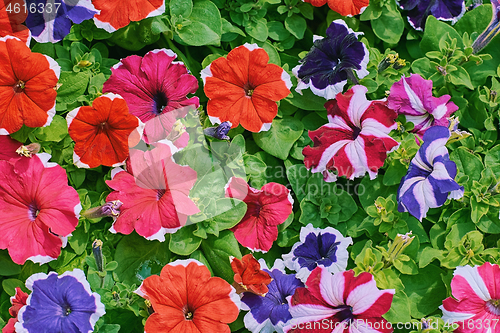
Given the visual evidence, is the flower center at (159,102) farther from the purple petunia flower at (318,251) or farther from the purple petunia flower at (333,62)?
the purple petunia flower at (318,251)

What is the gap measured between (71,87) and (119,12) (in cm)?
28

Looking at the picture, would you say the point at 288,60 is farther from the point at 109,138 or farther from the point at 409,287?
the point at 409,287

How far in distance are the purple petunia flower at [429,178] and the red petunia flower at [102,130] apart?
0.83m

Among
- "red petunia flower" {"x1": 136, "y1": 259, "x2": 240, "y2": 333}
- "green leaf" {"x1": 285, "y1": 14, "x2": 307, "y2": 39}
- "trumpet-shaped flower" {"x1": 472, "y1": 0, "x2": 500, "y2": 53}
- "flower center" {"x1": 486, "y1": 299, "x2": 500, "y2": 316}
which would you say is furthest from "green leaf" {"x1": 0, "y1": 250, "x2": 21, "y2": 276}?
"trumpet-shaped flower" {"x1": 472, "y1": 0, "x2": 500, "y2": 53}

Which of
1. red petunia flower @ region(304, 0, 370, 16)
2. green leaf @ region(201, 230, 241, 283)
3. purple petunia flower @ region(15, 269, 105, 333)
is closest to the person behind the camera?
purple petunia flower @ region(15, 269, 105, 333)

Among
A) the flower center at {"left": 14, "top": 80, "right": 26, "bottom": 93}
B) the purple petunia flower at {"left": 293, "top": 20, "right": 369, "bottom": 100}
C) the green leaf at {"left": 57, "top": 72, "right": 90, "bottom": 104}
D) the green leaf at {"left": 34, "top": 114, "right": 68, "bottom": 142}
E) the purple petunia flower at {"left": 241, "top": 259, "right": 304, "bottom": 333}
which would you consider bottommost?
the purple petunia flower at {"left": 241, "top": 259, "right": 304, "bottom": 333}

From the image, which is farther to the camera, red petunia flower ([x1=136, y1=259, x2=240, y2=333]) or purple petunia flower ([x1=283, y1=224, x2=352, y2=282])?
purple petunia flower ([x1=283, y1=224, x2=352, y2=282])

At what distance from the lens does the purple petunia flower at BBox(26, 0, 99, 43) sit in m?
1.34

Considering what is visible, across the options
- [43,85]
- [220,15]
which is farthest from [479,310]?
[43,85]

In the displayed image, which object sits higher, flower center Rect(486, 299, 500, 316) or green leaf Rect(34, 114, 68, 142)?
green leaf Rect(34, 114, 68, 142)

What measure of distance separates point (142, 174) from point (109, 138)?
5.9 inches

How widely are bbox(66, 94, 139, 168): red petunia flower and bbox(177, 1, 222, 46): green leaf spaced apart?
1.13 feet

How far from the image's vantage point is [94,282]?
127cm

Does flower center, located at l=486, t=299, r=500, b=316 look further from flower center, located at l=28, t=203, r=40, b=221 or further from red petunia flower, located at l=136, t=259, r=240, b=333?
flower center, located at l=28, t=203, r=40, b=221
